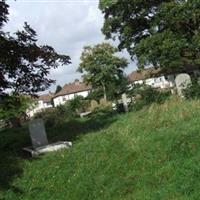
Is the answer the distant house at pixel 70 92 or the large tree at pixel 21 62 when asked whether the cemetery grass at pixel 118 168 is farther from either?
the distant house at pixel 70 92

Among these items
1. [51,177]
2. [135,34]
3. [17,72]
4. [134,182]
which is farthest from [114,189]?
[135,34]

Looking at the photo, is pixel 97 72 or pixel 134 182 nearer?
pixel 134 182

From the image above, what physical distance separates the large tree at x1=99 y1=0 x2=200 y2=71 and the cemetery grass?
28638 millimetres

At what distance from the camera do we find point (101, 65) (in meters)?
79.4

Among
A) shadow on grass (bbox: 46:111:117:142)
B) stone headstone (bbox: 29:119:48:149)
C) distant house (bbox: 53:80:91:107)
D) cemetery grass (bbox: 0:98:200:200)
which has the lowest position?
cemetery grass (bbox: 0:98:200:200)

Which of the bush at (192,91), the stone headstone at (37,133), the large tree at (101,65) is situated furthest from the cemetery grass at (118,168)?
the large tree at (101,65)

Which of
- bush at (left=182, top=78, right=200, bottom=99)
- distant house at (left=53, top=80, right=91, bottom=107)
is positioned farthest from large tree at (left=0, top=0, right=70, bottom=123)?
distant house at (left=53, top=80, right=91, bottom=107)

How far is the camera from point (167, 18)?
142 ft

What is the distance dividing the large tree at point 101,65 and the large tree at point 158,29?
28.5 m

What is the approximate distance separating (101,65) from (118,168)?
6868cm

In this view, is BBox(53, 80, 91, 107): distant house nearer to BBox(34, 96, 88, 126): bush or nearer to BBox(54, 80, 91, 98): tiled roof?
BBox(54, 80, 91, 98): tiled roof

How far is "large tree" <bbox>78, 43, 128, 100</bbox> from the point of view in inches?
3091

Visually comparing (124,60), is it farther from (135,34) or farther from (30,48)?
(30,48)

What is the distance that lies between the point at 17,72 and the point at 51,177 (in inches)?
166
